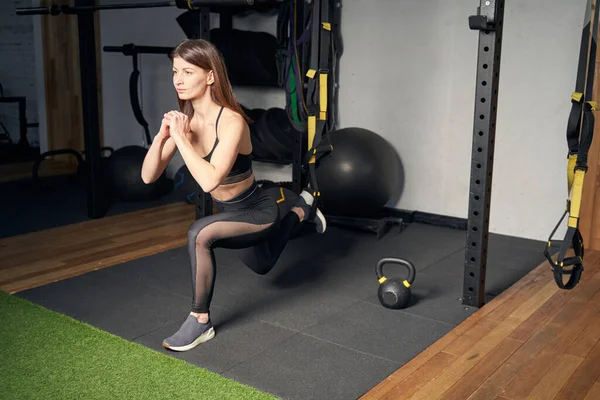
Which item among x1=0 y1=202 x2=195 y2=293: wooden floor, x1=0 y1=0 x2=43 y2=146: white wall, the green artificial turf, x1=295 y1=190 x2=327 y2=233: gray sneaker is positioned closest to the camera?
the green artificial turf

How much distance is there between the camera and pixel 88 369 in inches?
87.1

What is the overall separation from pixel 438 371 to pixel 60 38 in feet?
16.3

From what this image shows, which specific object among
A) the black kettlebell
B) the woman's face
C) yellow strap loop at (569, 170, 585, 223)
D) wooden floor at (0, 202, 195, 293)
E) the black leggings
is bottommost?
wooden floor at (0, 202, 195, 293)

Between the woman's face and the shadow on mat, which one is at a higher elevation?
the woman's face

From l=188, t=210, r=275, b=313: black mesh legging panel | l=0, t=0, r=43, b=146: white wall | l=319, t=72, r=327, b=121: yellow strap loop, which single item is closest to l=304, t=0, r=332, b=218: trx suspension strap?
l=319, t=72, r=327, b=121: yellow strap loop

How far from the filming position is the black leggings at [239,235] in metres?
2.44

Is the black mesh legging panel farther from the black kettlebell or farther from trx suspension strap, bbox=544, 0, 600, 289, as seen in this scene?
trx suspension strap, bbox=544, 0, 600, 289

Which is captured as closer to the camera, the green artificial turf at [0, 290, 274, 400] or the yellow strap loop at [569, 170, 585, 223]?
the green artificial turf at [0, 290, 274, 400]

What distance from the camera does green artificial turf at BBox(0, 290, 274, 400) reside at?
2.06 m

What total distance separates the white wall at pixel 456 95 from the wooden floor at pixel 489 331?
0.62 meters

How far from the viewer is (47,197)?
4.97 m

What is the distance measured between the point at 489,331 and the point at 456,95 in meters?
1.89

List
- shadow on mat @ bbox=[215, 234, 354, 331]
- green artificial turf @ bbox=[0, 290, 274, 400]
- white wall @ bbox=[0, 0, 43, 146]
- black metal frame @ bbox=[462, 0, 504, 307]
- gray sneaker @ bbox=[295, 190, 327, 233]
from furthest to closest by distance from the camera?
white wall @ bbox=[0, 0, 43, 146], gray sneaker @ bbox=[295, 190, 327, 233], shadow on mat @ bbox=[215, 234, 354, 331], black metal frame @ bbox=[462, 0, 504, 307], green artificial turf @ bbox=[0, 290, 274, 400]

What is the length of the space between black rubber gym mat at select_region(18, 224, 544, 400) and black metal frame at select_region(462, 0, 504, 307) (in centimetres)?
20
